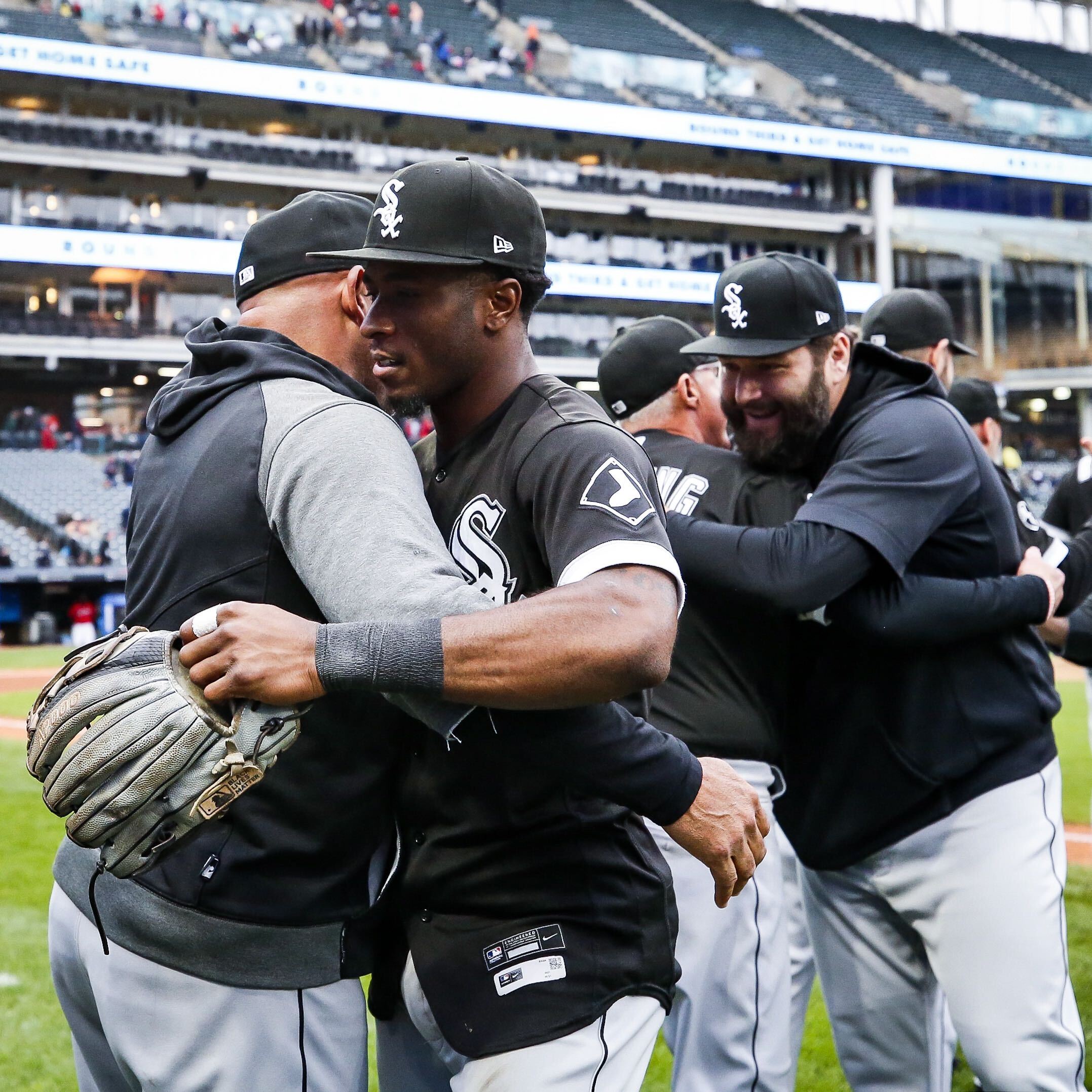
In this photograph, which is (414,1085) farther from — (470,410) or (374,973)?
(470,410)

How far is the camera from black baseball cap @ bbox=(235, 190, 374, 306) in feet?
7.28

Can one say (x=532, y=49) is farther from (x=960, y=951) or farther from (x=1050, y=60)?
(x=960, y=951)

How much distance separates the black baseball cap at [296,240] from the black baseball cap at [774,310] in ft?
3.38

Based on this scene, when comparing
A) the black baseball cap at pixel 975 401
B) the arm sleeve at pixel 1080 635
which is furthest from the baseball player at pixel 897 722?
the black baseball cap at pixel 975 401

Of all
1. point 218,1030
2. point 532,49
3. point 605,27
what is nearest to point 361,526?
point 218,1030

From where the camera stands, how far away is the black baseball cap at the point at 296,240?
7.28 ft

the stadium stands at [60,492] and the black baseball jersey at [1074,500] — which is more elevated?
the black baseball jersey at [1074,500]

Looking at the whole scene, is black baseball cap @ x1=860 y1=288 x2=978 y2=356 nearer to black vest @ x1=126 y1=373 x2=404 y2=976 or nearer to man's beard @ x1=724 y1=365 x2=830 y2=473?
man's beard @ x1=724 y1=365 x2=830 y2=473

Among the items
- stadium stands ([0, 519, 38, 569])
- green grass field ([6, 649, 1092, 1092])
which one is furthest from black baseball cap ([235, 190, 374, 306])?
stadium stands ([0, 519, 38, 569])

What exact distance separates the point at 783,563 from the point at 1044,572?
2.47ft

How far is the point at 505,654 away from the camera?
162 centimetres

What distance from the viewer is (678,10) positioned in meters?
43.1

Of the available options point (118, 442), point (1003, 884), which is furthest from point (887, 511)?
point (118, 442)

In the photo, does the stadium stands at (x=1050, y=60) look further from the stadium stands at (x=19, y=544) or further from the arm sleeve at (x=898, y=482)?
the arm sleeve at (x=898, y=482)
